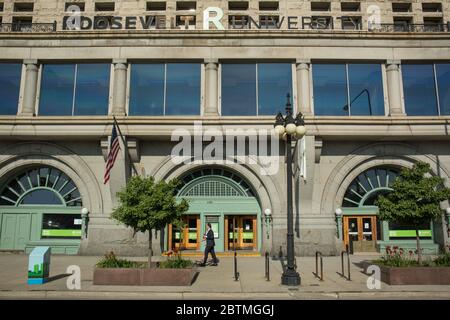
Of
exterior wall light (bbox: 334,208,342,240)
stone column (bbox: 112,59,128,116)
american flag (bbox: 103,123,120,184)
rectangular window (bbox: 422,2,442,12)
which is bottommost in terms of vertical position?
exterior wall light (bbox: 334,208,342,240)

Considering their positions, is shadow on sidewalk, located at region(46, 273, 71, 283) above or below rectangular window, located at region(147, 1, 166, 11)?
below

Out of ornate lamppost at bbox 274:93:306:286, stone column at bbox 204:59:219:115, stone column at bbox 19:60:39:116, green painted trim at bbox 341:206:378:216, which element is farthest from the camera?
green painted trim at bbox 341:206:378:216

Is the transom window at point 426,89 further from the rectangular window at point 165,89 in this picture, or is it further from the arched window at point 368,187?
the rectangular window at point 165,89

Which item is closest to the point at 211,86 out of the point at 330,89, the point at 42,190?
the point at 330,89

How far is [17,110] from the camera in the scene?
2188cm

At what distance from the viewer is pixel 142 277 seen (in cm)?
1250

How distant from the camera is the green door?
21.8 metres

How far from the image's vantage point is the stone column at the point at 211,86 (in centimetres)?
2145

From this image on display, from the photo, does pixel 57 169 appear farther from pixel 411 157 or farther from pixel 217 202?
pixel 411 157

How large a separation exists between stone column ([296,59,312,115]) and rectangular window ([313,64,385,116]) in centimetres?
62

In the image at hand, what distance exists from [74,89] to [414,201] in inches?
759

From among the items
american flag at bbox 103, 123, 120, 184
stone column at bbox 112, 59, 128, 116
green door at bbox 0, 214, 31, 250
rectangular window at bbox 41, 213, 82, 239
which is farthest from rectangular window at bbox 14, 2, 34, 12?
rectangular window at bbox 41, 213, 82, 239

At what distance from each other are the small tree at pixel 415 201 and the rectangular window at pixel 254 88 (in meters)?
9.21

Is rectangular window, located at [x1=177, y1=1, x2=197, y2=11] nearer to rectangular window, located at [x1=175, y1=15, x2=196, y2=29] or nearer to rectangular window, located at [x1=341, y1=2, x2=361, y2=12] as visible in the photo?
rectangular window, located at [x1=175, y1=15, x2=196, y2=29]
